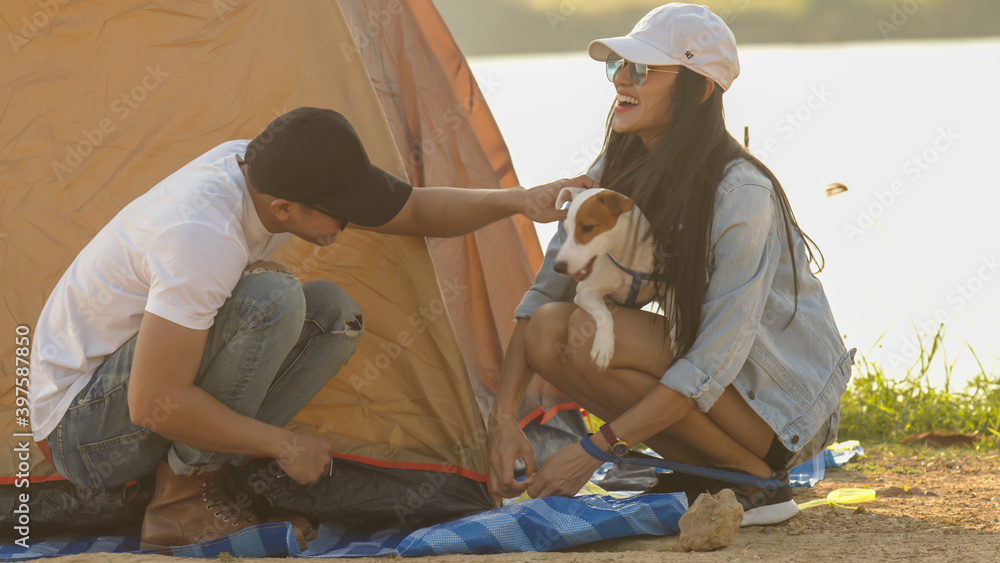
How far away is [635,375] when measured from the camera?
2150 millimetres

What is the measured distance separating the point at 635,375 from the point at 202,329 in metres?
0.99

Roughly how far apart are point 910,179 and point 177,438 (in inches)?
208

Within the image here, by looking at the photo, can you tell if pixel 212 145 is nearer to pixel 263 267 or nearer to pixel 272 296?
pixel 263 267

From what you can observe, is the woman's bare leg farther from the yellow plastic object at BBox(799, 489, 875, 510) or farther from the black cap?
the black cap

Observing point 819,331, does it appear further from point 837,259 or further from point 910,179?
point 910,179

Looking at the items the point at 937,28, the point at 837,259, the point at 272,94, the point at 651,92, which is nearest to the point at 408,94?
the point at 272,94

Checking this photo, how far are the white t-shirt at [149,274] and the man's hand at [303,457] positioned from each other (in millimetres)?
342

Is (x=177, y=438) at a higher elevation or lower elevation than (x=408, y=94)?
lower

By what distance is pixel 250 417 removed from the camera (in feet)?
6.40

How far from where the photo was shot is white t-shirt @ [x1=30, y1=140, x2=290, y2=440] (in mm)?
1727

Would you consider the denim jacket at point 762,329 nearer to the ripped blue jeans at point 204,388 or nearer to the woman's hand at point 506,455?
the woman's hand at point 506,455

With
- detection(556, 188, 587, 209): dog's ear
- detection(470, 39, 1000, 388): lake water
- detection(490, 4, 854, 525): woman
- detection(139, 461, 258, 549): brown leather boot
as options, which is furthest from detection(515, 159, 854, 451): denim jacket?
detection(139, 461, 258, 549): brown leather boot

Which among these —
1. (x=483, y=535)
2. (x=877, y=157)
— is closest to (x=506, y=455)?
(x=483, y=535)

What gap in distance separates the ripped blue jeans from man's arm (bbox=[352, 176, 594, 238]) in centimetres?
38
